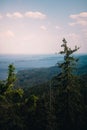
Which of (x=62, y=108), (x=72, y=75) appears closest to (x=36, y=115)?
(x=62, y=108)

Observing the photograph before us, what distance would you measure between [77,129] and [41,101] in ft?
22.9

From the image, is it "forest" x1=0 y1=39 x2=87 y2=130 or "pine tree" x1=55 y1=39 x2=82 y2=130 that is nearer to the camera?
"forest" x1=0 y1=39 x2=87 y2=130

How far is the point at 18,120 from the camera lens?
89.1 feet

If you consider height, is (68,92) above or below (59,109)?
above

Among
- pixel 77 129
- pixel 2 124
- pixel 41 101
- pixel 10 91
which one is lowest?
pixel 77 129

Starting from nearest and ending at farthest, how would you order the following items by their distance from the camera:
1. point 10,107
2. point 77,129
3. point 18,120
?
point 10,107
point 18,120
point 77,129

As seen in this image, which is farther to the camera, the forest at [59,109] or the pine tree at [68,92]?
the pine tree at [68,92]

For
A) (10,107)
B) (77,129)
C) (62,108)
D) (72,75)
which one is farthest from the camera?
(77,129)

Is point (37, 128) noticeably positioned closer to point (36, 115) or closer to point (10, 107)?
point (36, 115)

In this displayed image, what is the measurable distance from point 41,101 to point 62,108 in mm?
3858

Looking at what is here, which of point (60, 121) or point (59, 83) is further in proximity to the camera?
point (60, 121)

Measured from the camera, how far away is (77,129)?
33.9 m

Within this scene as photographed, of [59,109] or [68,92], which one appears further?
[59,109]

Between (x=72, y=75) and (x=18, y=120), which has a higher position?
(x=72, y=75)
